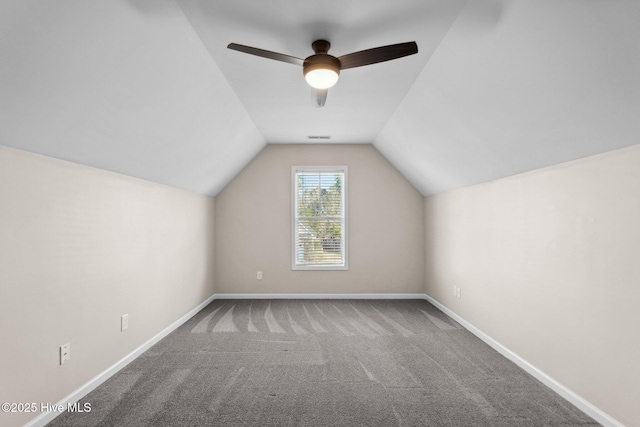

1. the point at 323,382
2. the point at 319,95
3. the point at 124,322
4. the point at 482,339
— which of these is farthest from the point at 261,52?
the point at 482,339

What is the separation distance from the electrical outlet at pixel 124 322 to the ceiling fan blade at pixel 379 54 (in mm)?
2622

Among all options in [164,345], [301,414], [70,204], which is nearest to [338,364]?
[301,414]

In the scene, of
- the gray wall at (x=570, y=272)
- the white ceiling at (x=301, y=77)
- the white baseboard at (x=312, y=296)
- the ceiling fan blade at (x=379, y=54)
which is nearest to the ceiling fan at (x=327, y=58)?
the ceiling fan blade at (x=379, y=54)

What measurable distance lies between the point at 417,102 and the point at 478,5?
1.33m

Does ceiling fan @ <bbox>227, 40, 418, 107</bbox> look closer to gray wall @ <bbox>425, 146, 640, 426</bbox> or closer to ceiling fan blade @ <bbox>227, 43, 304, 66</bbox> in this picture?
ceiling fan blade @ <bbox>227, 43, 304, 66</bbox>

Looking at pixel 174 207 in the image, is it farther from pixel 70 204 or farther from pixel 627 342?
pixel 627 342

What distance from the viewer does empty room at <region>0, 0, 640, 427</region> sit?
1.76 metres

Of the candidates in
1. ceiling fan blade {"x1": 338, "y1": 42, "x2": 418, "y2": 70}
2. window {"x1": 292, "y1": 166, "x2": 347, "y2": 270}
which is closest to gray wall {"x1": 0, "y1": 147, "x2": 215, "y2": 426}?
ceiling fan blade {"x1": 338, "y1": 42, "x2": 418, "y2": 70}

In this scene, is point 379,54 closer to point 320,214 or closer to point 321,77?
point 321,77

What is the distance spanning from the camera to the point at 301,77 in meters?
2.86

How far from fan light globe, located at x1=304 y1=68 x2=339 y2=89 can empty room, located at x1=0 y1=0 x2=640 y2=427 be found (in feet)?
0.04

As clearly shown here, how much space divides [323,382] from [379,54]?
2297mm

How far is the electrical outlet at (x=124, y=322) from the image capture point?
2.80m

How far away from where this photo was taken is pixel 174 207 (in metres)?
3.87
